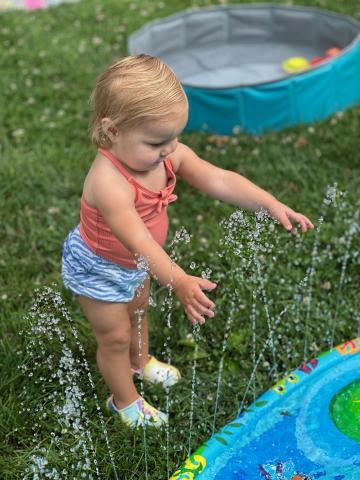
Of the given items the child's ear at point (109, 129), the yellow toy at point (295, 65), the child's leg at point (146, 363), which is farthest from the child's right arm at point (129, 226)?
the yellow toy at point (295, 65)

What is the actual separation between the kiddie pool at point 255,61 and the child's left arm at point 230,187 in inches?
77.1

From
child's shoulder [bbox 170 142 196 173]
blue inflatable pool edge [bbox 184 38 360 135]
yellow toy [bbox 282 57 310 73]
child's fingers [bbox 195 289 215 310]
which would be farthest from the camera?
yellow toy [bbox 282 57 310 73]

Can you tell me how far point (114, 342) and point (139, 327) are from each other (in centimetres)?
19

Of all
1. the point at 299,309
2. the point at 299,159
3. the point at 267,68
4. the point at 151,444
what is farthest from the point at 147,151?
the point at 267,68

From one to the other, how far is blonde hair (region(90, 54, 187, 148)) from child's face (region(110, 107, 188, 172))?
0.8 inches

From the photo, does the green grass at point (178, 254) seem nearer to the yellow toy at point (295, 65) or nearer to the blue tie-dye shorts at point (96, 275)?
the blue tie-dye shorts at point (96, 275)

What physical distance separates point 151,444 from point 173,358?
45cm

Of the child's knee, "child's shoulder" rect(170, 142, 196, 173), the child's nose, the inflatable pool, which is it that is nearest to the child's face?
the child's nose

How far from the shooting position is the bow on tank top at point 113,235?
2.04 meters

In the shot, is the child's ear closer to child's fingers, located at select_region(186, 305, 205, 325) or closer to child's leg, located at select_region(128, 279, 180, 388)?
child's fingers, located at select_region(186, 305, 205, 325)

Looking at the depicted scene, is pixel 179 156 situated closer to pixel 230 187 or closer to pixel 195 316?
pixel 230 187

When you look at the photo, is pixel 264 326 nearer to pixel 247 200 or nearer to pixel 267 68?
pixel 247 200

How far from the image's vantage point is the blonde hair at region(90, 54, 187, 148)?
1.81 meters

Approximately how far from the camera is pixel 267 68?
16.7ft
